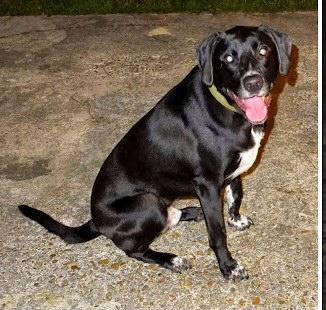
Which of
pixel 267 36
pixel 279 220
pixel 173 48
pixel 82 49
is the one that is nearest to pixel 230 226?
pixel 279 220

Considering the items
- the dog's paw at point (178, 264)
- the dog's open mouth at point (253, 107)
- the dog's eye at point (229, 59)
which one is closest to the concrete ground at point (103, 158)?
the dog's paw at point (178, 264)

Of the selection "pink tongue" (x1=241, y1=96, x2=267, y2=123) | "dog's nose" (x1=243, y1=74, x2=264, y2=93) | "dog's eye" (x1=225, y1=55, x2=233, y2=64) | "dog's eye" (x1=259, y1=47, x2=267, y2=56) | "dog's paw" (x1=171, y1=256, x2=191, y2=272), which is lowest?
"dog's paw" (x1=171, y1=256, x2=191, y2=272)

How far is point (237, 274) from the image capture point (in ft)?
11.6

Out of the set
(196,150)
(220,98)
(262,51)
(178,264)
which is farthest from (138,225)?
(262,51)

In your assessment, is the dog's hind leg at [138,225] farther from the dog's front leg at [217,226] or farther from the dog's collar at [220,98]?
the dog's collar at [220,98]

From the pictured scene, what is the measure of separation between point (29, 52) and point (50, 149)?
2059 mm

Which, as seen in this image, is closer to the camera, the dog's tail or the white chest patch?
the white chest patch

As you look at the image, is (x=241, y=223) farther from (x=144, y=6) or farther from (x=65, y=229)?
(x=144, y=6)

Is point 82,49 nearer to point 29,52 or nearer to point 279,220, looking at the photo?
point 29,52

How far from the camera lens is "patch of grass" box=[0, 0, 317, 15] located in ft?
23.3

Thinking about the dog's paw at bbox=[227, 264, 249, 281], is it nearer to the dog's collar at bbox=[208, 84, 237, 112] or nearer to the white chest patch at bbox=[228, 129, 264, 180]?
the white chest patch at bbox=[228, 129, 264, 180]

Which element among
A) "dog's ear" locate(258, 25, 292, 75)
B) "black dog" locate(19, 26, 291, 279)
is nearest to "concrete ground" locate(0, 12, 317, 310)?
"black dog" locate(19, 26, 291, 279)

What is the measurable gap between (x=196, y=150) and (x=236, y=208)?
0.73 m

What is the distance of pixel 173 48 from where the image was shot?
6332mm
